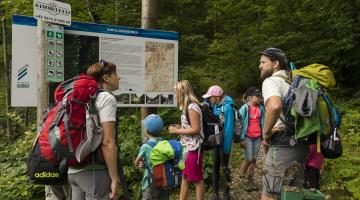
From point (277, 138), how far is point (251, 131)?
127 inches

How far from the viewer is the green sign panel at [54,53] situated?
4734 millimetres

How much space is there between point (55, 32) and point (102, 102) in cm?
187

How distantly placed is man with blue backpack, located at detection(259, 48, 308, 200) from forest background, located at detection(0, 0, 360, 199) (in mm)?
2813

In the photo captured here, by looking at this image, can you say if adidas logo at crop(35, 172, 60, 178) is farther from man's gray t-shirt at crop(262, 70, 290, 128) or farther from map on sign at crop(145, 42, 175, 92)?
map on sign at crop(145, 42, 175, 92)

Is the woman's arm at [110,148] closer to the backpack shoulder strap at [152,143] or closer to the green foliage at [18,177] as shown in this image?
the backpack shoulder strap at [152,143]

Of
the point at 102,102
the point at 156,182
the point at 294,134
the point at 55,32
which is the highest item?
the point at 55,32

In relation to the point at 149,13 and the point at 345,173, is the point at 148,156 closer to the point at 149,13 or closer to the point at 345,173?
the point at 149,13

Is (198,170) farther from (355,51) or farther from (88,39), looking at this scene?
(355,51)

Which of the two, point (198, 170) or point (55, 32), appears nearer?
point (55, 32)

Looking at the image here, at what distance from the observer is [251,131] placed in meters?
7.20

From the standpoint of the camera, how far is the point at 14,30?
4.91 metres

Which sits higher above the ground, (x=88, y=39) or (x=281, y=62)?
(x=88, y=39)

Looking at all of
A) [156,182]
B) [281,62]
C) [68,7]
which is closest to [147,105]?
[156,182]

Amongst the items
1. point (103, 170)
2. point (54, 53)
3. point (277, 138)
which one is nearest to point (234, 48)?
point (54, 53)
